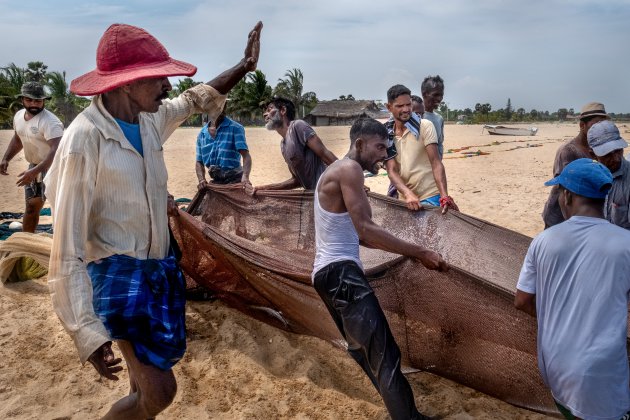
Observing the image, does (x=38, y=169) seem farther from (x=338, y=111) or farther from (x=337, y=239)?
(x=338, y=111)

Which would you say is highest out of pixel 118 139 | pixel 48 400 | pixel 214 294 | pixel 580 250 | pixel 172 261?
pixel 118 139

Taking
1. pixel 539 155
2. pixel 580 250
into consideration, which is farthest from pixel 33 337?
pixel 539 155

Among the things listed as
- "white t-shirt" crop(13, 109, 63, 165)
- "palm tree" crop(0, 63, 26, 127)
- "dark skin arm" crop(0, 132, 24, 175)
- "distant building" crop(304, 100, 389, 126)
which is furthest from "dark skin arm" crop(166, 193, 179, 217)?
"distant building" crop(304, 100, 389, 126)

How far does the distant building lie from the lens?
50.2 meters

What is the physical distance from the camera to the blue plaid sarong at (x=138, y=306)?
83.1 inches

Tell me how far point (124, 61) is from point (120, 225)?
66 cm

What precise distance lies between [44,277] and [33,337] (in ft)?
3.91

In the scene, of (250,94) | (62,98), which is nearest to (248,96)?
(250,94)

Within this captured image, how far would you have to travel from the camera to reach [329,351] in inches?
141

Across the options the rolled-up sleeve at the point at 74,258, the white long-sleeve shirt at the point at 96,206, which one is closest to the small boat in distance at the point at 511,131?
the white long-sleeve shirt at the point at 96,206

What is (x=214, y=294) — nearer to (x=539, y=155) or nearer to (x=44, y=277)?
(x=44, y=277)

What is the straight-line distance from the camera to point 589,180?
1.96 m

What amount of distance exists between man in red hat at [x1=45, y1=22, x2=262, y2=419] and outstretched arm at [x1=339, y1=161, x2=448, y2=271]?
0.86 meters

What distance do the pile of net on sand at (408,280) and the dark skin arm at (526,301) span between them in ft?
1.32
